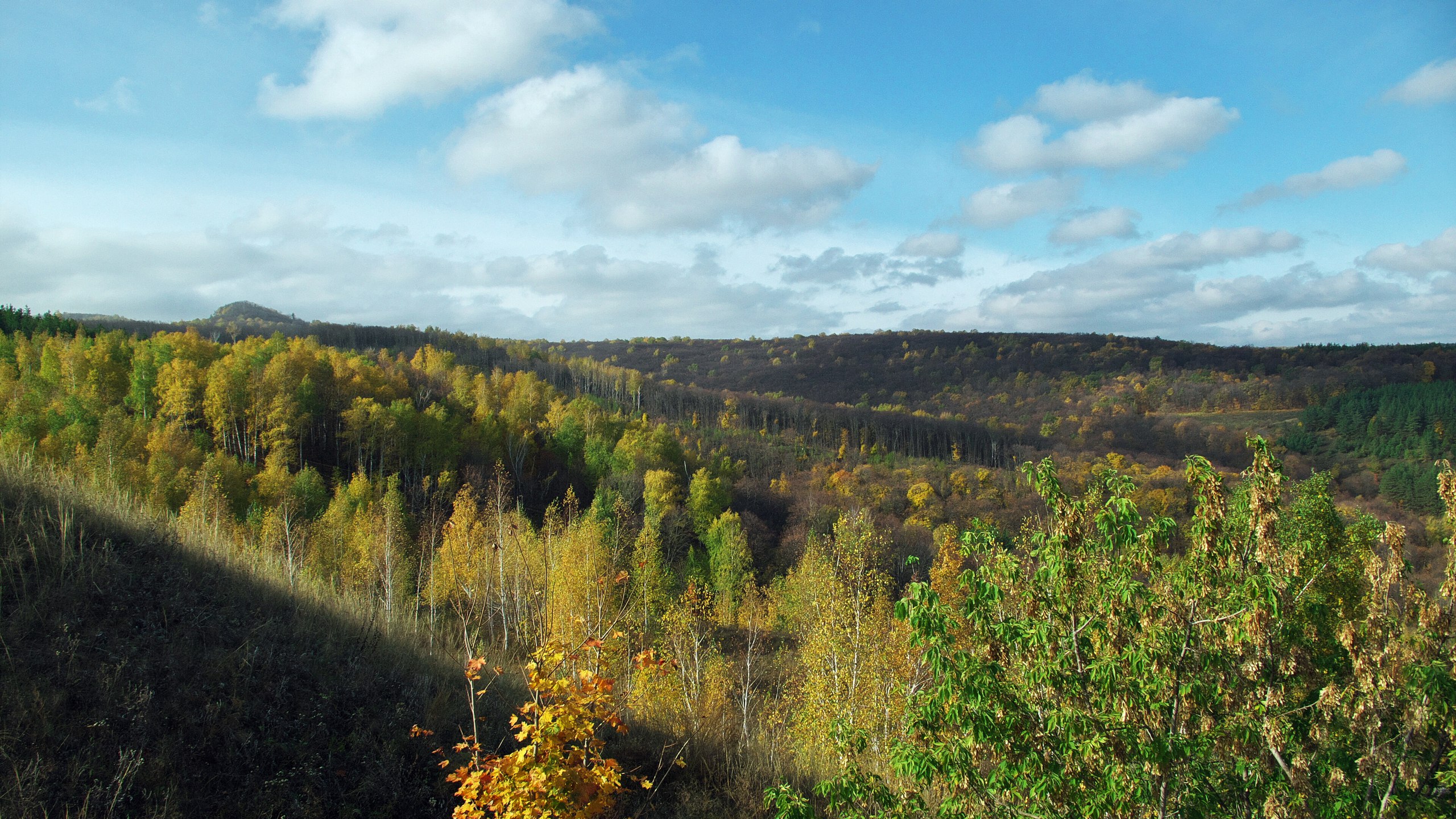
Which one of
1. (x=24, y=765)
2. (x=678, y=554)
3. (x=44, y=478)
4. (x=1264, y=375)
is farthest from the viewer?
(x=1264, y=375)

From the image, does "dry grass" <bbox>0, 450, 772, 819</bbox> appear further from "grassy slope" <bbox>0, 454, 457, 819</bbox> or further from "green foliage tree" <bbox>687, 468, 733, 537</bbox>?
"green foliage tree" <bbox>687, 468, 733, 537</bbox>

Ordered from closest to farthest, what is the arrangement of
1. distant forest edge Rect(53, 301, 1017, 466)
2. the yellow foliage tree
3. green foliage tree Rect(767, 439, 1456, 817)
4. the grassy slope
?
green foliage tree Rect(767, 439, 1456, 817)
the yellow foliage tree
the grassy slope
distant forest edge Rect(53, 301, 1017, 466)

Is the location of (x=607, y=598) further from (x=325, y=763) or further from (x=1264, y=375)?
(x=1264, y=375)

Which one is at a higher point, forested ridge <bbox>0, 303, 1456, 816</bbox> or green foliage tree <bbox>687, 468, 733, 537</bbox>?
forested ridge <bbox>0, 303, 1456, 816</bbox>

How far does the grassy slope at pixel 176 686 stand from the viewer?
21.2 feet

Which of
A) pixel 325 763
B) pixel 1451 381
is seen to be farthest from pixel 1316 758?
pixel 1451 381

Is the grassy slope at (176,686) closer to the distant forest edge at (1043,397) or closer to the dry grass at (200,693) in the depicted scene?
the dry grass at (200,693)

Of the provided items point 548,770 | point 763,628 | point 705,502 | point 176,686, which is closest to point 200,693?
point 176,686

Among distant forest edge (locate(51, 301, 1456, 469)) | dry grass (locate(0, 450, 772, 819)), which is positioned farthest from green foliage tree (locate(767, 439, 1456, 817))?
distant forest edge (locate(51, 301, 1456, 469))

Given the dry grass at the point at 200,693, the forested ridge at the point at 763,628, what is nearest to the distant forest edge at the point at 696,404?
the forested ridge at the point at 763,628

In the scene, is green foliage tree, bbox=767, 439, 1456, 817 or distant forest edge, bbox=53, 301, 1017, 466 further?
distant forest edge, bbox=53, 301, 1017, 466

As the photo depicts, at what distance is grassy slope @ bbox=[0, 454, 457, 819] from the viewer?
6477mm

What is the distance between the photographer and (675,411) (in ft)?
454

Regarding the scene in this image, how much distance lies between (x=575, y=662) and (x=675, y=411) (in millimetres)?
130674
